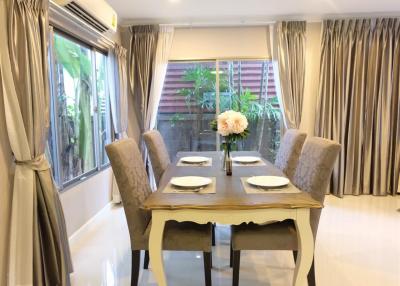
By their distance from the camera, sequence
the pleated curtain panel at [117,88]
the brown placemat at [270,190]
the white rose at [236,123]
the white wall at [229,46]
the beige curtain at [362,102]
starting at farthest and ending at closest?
the white wall at [229,46] < the beige curtain at [362,102] < the pleated curtain panel at [117,88] < the white rose at [236,123] < the brown placemat at [270,190]

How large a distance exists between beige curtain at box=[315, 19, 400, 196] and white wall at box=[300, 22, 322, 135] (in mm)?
125

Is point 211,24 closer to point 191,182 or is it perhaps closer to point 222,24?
point 222,24

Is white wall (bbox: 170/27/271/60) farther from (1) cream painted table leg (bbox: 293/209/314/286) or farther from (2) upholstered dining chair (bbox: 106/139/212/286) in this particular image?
(1) cream painted table leg (bbox: 293/209/314/286)

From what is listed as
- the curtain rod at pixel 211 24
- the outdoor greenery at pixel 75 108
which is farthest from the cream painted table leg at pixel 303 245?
the curtain rod at pixel 211 24

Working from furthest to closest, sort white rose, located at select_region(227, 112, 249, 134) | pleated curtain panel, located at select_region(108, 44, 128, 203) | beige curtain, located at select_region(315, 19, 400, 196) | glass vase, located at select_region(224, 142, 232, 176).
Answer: beige curtain, located at select_region(315, 19, 400, 196), pleated curtain panel, located at select_region(108, 44, 128, 203), glass vase, located at select_region(224, 142, 232, 176), white rose, located at select_region(227, 112, 249, 134)

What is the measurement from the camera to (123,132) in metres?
4.06

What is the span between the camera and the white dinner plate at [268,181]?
1.99 meters

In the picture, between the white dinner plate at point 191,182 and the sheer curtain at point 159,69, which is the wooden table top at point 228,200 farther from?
the sheer curtain at point 159,69

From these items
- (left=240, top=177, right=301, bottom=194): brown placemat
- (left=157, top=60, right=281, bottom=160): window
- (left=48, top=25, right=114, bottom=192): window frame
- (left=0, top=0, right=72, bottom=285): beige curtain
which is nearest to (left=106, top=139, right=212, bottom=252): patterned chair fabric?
(left=240, top=177, right=301, bottom=194): brown placemat

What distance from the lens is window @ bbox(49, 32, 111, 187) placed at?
9.00ft

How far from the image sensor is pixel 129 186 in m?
1.95

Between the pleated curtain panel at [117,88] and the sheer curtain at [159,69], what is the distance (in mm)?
412

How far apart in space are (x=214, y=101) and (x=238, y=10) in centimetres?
126

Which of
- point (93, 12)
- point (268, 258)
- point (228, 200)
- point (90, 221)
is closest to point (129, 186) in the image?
point (228, 200)
